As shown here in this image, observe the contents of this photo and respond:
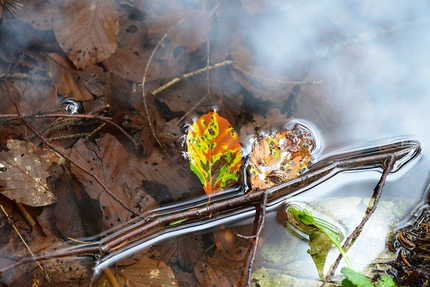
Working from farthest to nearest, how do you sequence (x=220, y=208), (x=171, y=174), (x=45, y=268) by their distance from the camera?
(x=171, y=174) → (x=220, y=208) → (x=45, y=268)

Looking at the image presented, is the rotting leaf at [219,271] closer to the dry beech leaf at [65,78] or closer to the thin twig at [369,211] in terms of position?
the thin twig at [369,211]

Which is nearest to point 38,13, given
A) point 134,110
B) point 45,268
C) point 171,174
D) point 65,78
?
point 65,78

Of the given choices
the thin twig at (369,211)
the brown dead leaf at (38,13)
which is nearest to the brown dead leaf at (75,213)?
the brown dead leaf at (38,13)

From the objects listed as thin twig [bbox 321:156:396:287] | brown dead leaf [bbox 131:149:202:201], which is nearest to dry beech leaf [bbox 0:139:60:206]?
brown dead leaf [bbox 131:149:202:201]

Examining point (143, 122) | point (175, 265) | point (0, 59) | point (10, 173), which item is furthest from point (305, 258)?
point (0, 59)

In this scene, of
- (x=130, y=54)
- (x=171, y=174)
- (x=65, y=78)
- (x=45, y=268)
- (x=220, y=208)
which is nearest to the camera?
(x=45, y=268)

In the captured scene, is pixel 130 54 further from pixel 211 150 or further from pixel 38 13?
pixel 211 150
